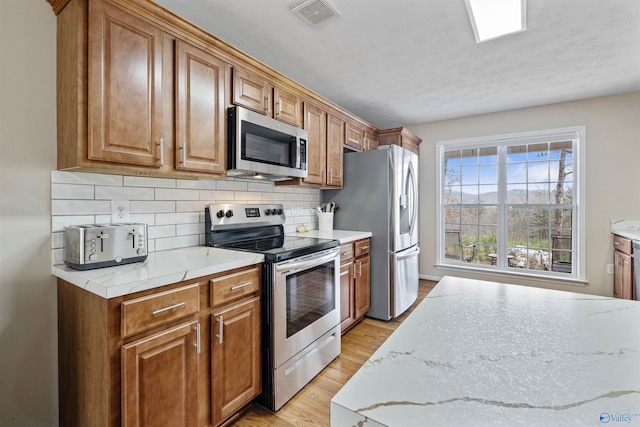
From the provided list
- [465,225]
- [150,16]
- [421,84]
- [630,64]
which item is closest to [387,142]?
[421,84]

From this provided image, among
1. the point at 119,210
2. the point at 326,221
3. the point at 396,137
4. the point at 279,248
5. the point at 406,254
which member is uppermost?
the point at 396,137

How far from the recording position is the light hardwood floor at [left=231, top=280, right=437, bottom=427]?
5.65ft

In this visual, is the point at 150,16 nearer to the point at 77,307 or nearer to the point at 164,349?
the point at 77,307

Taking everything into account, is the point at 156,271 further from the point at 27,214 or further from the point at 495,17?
the point at 495,17

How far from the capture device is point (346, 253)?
2705 mm

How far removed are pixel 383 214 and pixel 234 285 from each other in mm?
1835

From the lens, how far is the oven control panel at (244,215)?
214cm

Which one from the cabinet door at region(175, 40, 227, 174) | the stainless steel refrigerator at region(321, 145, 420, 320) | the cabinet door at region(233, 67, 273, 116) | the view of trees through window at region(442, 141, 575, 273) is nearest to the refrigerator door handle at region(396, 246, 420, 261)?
the stainless steel refrigerator at region(321, 145, 420, 320)

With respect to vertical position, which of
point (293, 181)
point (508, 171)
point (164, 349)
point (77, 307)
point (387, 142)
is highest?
point (387, 142)

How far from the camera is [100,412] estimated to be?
3.95 ft

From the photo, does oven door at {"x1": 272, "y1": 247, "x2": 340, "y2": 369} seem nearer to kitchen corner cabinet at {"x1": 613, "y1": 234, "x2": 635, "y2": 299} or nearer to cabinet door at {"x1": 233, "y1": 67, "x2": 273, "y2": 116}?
cabinet door at {"x1": 233, "y1": 67, "x2": 273, "y2": 116}

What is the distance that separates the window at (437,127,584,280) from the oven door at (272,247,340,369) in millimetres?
2697

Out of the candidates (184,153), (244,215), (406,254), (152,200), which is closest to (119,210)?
(152,200)

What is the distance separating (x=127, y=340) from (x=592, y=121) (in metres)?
4.79
